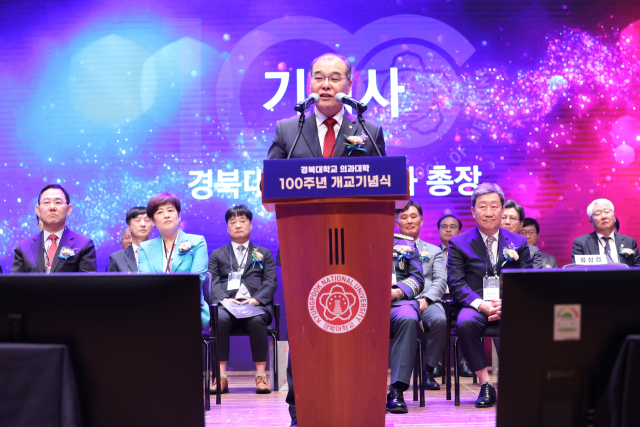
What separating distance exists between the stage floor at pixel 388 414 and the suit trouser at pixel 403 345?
0.22 metres

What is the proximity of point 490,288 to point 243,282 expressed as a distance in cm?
208

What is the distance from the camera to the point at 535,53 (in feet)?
16.7

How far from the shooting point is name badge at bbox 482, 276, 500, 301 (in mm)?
3340

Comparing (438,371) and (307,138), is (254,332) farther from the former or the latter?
(307,138)

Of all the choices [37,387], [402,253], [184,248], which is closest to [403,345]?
[402,253]

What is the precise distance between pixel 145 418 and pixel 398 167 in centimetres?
100

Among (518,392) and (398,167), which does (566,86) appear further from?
(518,392)

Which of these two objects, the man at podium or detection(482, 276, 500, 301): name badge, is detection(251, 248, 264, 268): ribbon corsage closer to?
detection(482, 276, 500, 301): name badge

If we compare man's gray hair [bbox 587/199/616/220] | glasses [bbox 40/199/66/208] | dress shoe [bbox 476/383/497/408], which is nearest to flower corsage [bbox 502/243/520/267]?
dress shoe [bbox 476/383/497/408]

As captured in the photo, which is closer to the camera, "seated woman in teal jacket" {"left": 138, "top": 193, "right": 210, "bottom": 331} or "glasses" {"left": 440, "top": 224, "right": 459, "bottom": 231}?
"seated woman in teal jacket" {"left": 138, "top": 193, "right": 210, "bottom": 331}

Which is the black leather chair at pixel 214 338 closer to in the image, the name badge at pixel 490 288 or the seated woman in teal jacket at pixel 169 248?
the seated woman in teal jacket at pixel 169 248

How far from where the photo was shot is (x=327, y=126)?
2.16m

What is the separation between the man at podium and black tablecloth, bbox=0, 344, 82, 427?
1.08 meters

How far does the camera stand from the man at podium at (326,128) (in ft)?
6.72
